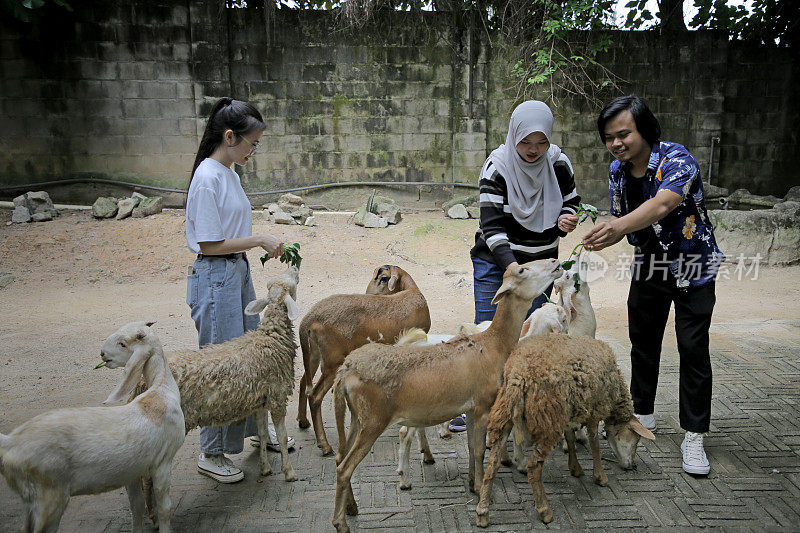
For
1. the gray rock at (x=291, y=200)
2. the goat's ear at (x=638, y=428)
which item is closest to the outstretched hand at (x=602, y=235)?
the goat's ear at (x=638, y=428)

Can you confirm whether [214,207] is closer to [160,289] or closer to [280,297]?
[280,297]

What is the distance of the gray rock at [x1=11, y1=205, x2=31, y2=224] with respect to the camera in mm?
11406

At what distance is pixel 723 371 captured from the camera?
6.00 m

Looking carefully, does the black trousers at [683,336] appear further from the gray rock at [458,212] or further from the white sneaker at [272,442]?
the gray rock at [458,212]

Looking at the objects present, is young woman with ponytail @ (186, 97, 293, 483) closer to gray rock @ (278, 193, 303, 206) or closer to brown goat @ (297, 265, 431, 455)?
brown goat @ (297, 265, 431, 455)

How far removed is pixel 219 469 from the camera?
4.07 meters

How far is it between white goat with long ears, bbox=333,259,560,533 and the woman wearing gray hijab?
37cm

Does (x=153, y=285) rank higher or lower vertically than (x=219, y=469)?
higher

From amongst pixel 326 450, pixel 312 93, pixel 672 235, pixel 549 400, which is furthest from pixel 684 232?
pixel 312 93

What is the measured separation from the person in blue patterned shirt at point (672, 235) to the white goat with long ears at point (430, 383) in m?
0.75

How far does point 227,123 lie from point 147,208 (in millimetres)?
9207

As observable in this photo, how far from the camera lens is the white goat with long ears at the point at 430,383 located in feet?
11.4

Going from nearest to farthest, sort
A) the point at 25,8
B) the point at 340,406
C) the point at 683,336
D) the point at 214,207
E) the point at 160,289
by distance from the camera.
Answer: the point at 340,406, the point at 214,207, the point at 683,336, the point at 160,289, the point at 25,8

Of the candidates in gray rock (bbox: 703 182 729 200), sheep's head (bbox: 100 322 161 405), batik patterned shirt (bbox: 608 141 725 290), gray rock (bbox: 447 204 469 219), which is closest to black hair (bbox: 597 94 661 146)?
batik patterned shirt (bbox: 608 141 725 290)
